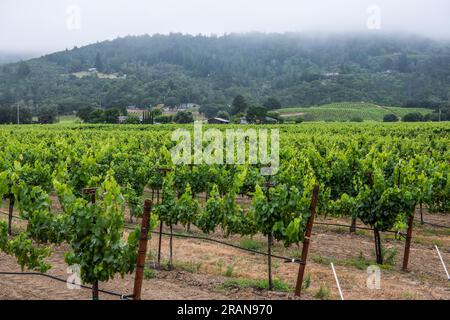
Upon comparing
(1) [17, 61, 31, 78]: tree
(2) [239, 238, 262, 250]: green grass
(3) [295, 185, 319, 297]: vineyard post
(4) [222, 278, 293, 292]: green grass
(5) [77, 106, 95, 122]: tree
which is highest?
(1) [17, 61, 31, 78]: tree

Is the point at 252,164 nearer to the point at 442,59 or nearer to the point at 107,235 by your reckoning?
the point at 107,235

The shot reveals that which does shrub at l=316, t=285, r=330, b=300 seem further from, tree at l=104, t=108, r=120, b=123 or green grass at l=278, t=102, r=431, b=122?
green grass at l=278, t=102, r=431, b=122

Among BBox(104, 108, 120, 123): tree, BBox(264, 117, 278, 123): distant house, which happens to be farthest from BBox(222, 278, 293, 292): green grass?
BBox(104, 108, 120, 123): tree

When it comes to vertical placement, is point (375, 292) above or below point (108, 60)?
below

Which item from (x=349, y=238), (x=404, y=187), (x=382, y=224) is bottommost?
(x=349, y=238)

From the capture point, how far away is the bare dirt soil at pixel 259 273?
8.97 meters

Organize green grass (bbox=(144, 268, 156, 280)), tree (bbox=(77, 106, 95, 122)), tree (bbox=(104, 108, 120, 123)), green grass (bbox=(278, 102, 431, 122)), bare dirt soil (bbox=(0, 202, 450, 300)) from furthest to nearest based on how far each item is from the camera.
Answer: green grass (bbox=(278, 102, 431, 122))
tree (bbox=(77, 106, 95, 122))
tree (bbox=(104, 108, 120, 123))
green grass (bbox=(144, 268, 156, 280))
bare dirt soil (bbox=(0, 202, 450, 300))

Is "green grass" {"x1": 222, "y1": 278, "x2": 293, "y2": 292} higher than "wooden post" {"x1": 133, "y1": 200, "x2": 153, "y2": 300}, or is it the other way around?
"wooden post" {"x1": 133, "y1": 200, "x2": 153, "y2": 300}

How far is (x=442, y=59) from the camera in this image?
156m

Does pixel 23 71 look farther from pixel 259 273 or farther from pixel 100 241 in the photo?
pixel 100 241

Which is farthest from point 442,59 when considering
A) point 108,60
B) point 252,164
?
point 252,164

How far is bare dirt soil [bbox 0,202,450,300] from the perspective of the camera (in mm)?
8969

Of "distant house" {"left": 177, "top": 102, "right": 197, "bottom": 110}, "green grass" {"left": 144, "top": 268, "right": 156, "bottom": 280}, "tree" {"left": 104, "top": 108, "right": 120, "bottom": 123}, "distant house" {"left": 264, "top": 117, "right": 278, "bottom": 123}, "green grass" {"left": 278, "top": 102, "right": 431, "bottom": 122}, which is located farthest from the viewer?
"distant house" {"left": 177, "top": 102, "right": 197, "bottom": 110}
